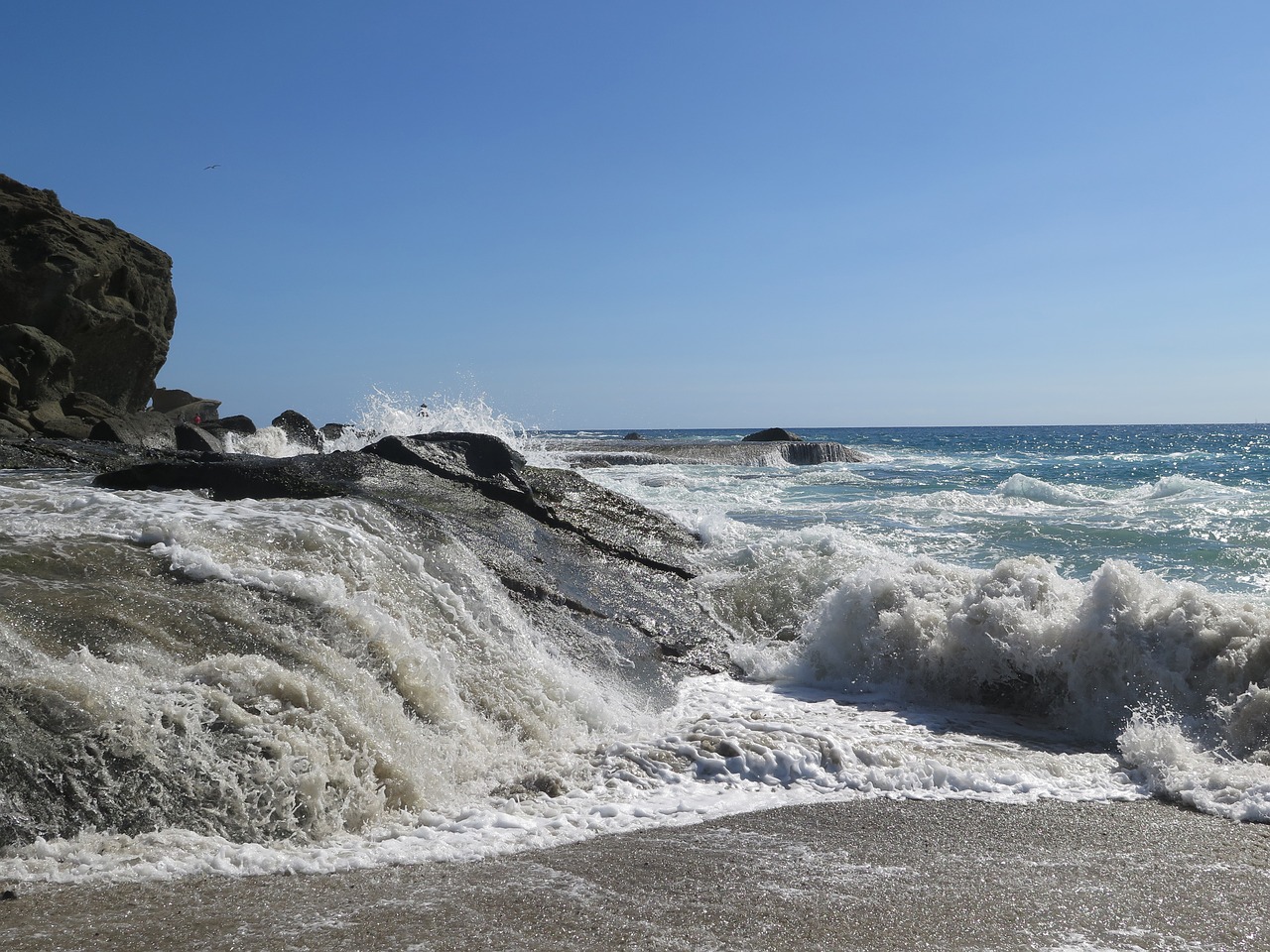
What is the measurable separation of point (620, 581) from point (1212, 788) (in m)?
5.09

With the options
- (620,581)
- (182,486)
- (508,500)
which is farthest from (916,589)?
(182,486)

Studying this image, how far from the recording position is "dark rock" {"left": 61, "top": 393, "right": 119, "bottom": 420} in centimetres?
2097

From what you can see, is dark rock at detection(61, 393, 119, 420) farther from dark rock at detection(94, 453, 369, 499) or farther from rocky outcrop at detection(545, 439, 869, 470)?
dark rock at detection(94, 453, 369, 499)

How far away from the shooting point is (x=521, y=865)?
3779mm

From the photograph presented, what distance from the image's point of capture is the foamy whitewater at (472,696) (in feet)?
12.5

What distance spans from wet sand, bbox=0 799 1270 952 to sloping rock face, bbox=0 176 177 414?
789 inches

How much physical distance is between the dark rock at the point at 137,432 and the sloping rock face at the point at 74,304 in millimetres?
2704

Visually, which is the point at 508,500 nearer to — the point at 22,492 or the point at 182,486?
the point at 182,486

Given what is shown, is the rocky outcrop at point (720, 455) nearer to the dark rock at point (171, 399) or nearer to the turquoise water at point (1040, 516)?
the turquoise water at point (1040, 516)

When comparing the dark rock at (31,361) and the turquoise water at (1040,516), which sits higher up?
the dark rock at (31,361)

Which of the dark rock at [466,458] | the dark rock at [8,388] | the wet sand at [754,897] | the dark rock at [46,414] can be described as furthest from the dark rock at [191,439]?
the wet sand at [754,897]

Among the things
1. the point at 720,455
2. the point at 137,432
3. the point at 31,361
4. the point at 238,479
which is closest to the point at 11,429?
the point at 137,432

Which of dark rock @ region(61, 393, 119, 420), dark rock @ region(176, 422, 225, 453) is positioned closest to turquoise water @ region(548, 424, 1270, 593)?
dark rock @ region(176, 422, 225, 453)

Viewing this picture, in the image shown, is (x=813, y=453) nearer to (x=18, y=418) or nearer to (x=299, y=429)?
(x=299, y=429)
